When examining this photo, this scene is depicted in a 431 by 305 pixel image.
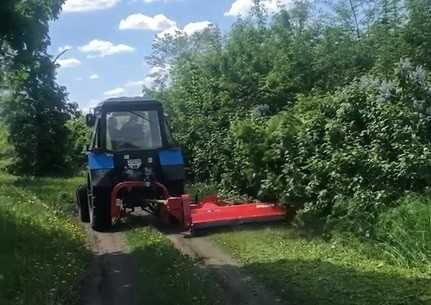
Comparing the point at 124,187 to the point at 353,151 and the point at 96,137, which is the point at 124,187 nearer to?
the point at 96,137

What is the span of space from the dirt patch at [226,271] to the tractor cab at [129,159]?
4.78 feet

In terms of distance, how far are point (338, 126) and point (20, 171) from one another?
847 inches

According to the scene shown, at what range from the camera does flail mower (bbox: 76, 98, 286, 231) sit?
13.0 m

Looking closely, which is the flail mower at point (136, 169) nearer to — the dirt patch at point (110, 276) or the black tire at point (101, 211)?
the black tire at point (101, 211)

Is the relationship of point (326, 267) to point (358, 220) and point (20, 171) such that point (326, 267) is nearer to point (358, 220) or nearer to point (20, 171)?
point (358, 220)

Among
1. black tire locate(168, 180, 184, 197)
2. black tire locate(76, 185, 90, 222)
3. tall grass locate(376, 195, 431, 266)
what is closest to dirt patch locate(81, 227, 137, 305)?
black tire locate(168, 180, 184, 197)

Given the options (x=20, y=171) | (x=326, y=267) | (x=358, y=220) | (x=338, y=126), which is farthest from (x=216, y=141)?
(x=20, y=171)

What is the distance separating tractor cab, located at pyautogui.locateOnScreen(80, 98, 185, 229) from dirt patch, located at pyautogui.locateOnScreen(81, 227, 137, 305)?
3.67ft

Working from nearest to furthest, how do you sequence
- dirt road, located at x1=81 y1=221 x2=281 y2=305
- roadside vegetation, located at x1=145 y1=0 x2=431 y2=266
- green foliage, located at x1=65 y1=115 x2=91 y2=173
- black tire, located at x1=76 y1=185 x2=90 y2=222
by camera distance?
dirt road, located at x1=81 y1=221 x2=281 y2=305 → roadside vegetation, located at x1=145 y1=0 x2=431 y2=266 → black tire, located at x1=76 y1=185 x2=90 y2=222 → green foliage, located at x1=65 y1=115 x2=91 y2=173

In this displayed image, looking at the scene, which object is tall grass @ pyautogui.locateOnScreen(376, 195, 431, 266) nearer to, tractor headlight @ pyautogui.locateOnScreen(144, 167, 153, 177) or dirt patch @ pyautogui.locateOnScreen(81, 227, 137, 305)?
dirt patch @ pyautogui.locateOnScreen(81, 227, 137, 305)

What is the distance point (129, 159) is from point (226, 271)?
4.94 meters

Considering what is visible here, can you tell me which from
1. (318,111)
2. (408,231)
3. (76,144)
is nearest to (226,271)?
(408,231)

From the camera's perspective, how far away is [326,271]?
8.41 metres

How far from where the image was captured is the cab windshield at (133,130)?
45.2 ft
